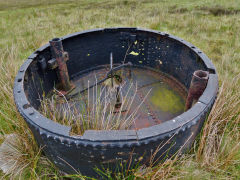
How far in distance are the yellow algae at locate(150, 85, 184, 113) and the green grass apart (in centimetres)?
55

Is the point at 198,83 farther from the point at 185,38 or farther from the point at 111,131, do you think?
the point at 185,38

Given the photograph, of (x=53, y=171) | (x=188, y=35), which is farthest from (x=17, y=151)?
(x=188, y=35)

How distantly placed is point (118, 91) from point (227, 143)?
132 cm

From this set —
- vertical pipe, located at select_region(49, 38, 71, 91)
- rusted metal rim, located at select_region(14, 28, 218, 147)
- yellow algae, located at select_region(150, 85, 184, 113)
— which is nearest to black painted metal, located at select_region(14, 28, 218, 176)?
rusted metal rim, located at select_region(14, 28, 218, 147)

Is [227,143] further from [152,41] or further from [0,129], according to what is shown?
[0,129]

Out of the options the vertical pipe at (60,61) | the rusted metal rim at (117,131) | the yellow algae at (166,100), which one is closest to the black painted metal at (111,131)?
the rusted metal rim at (117,131)

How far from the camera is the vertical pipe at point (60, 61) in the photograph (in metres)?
2.48

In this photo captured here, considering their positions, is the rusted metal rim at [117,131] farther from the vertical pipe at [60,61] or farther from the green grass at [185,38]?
the vertical pipe at [60,61]

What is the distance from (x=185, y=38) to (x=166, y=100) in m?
2.41

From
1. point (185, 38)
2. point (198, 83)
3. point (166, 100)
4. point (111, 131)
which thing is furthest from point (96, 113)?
point (185, 38)

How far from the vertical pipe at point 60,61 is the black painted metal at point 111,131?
159mm

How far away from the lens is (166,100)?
2697mm

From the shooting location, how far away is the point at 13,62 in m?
3.22

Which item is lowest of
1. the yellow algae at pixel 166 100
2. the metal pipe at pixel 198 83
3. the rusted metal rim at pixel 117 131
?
the yellow algae at pixel 166 100
